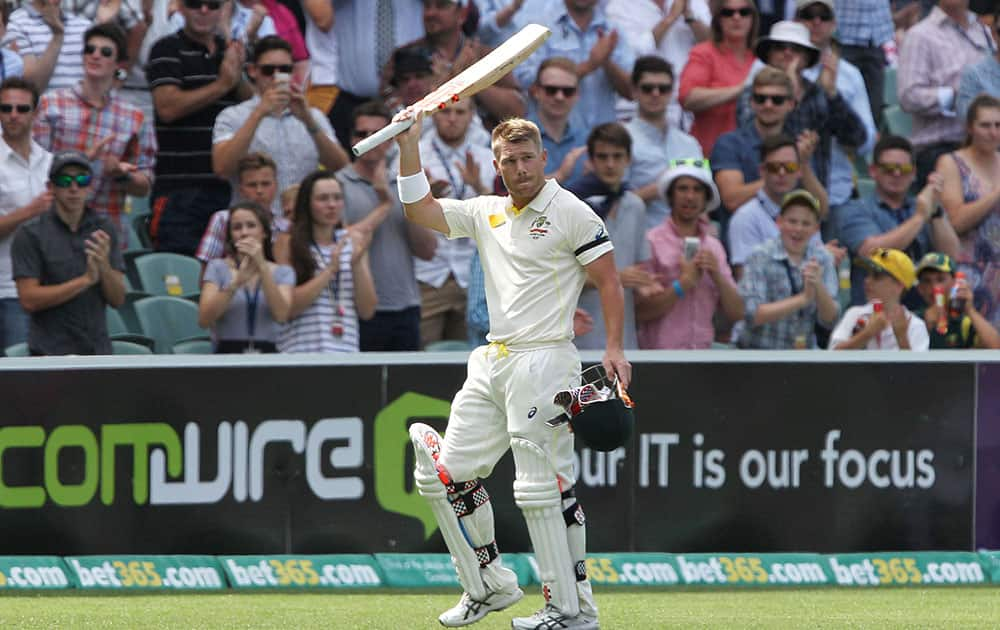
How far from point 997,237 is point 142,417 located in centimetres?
704

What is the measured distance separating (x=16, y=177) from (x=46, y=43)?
119 cm

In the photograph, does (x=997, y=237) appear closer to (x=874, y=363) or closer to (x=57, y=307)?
(x=874, y=363)

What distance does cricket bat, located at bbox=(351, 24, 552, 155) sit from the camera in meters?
6.39

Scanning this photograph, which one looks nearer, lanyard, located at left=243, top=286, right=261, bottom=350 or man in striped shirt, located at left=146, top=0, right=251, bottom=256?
lanyard, located at left=243, top=286, right=261, bottom=350

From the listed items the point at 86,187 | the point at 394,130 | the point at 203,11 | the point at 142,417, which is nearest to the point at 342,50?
the point at 203,11

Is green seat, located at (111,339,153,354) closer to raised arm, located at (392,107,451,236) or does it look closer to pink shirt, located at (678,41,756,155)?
raised arm, located at (392,107,451,236)

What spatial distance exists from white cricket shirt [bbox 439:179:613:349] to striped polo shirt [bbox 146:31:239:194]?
15.8 ft

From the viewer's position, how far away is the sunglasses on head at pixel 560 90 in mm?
11469

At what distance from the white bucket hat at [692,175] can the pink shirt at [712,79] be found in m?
1.39

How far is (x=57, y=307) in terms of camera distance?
966cm

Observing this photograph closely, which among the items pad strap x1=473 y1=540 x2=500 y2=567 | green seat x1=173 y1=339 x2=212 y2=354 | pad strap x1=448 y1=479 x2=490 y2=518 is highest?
green seat x1=173 y1=339 x2=212 y2=354

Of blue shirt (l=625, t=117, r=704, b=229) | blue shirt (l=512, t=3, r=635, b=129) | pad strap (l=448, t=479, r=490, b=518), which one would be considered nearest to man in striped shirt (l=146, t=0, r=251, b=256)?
blue shirt (l=512, t=3, r=635, b=129)

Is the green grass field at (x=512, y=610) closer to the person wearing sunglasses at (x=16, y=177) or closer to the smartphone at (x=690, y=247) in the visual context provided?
the person wearing sunglasses at (x=16, y=177)

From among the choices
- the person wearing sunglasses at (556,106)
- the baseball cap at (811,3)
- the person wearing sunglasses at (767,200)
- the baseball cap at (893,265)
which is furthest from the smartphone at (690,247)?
the baseball cap at (811,3)
